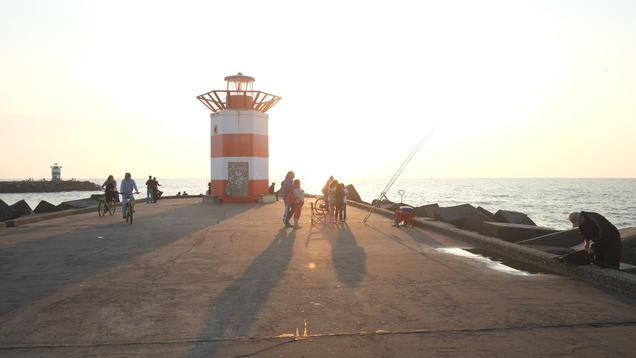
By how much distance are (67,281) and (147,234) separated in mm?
6739

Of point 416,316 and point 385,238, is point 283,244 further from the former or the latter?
point 416,316

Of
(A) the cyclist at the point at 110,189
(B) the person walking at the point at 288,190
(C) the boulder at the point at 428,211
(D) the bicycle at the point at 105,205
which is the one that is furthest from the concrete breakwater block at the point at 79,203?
(C) the boulder at the point at 428,211

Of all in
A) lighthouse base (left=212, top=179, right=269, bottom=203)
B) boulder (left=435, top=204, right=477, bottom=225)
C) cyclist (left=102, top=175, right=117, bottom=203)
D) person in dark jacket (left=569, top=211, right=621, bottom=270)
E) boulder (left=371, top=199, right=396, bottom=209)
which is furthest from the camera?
lighthouse base (left=212, top=179, right=269, bottom=203)

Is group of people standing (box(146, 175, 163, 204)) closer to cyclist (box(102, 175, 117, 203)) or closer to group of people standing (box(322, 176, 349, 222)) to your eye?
cyclist (box(102, 175, 117, 203))

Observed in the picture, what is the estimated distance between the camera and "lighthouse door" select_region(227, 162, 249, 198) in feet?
104

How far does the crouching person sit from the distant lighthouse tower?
25092mm

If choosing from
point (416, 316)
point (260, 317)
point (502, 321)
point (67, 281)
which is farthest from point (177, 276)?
point (502, 321)

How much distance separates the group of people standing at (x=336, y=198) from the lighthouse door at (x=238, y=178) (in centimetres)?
1152

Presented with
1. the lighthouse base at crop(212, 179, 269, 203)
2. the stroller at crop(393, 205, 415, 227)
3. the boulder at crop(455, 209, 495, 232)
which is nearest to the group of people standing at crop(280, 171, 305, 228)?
the stroller at crop(393, 205, 415, 227)

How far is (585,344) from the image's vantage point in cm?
481

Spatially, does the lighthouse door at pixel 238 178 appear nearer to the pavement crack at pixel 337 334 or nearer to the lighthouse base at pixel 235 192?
the lighthouse base at pixel 235 192

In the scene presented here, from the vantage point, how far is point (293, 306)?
6.38 meters

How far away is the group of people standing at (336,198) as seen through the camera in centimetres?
1908

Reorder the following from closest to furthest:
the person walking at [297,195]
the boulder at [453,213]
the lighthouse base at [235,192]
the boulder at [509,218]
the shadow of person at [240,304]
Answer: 1. the shadow of person at [240,304]
2. the person walking at [297,195]
3. the boulder at [453,213]
4. the boulder at [509,218]
5. the lighthouse base at [235,192]
